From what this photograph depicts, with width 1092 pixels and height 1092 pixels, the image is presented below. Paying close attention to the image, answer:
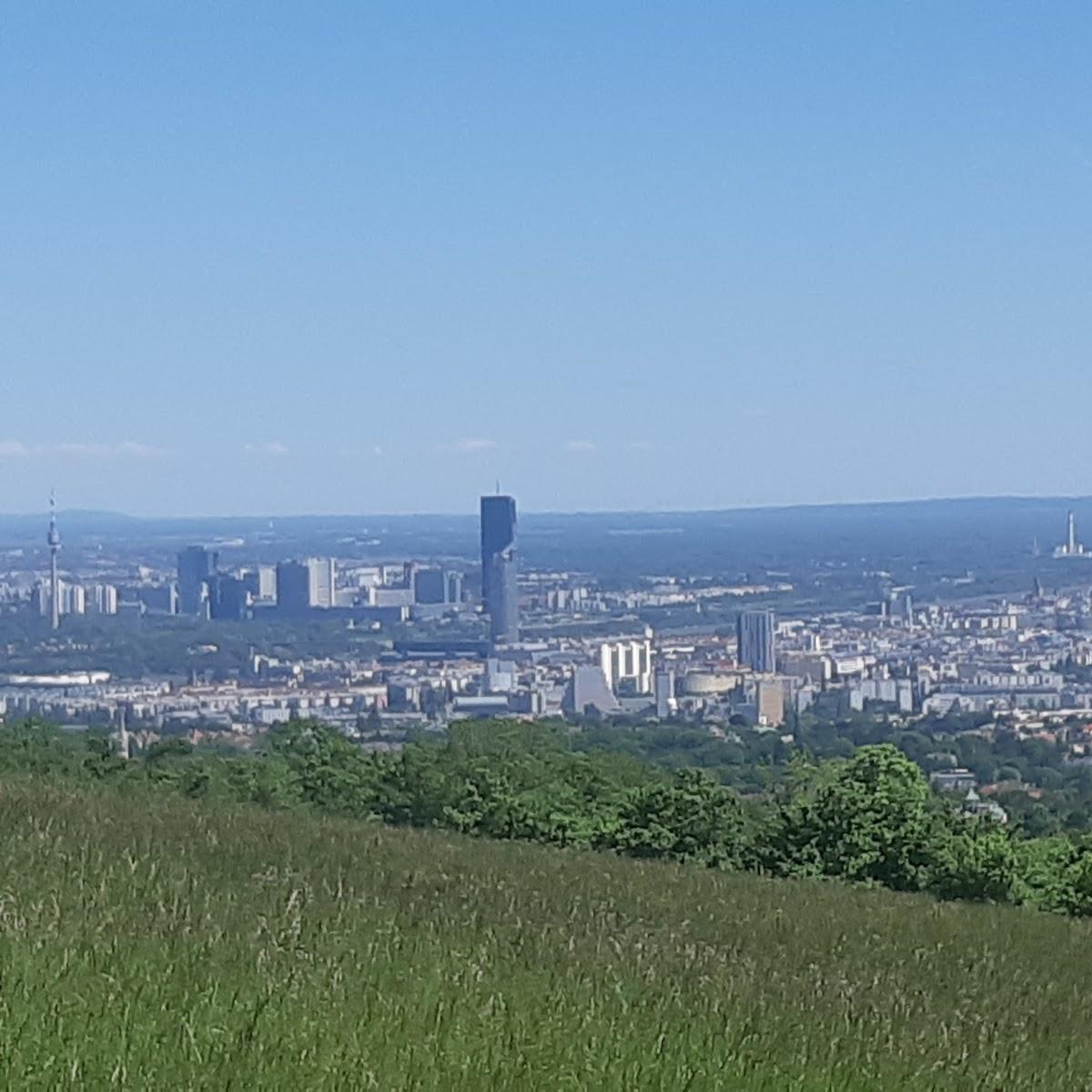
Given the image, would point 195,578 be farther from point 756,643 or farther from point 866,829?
point 866,829

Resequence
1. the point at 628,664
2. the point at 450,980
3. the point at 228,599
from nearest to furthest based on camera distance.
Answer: the point at 450,980 < the point at 628,664 < the point at 228,599

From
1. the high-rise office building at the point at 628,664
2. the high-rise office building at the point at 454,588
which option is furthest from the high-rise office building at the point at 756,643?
the high-rise office building at the point at 454,588

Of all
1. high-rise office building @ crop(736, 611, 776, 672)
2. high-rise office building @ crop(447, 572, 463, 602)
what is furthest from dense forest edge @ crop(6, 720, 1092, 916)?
high-rise office building @ crop(447, 572, 463, 602)

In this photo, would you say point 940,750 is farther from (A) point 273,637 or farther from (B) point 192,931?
(A) point 273,637

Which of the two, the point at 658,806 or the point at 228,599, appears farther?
the point at 228,599

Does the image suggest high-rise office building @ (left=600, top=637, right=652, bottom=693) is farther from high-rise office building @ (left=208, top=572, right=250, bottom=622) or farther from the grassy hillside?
the grassy hillside

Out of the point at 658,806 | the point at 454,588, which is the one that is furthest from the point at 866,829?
the point at 454,588
